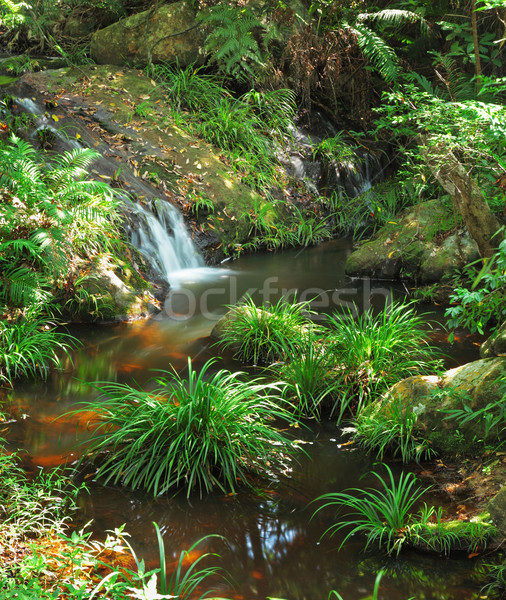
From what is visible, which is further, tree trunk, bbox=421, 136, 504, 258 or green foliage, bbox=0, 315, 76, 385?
tree trunk, bbox=421, 136, 504, 258

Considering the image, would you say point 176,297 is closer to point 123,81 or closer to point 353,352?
point 353,352

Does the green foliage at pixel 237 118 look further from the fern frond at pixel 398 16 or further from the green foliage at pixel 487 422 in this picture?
the green foliage at pixel 487 422

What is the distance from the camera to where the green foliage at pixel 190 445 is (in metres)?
3.46

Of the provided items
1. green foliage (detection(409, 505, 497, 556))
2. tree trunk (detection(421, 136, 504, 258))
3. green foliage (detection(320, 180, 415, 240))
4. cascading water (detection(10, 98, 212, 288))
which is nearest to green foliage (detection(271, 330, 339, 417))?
green foliage (detection(409, 505, 497, 556))

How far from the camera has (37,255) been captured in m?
5.34

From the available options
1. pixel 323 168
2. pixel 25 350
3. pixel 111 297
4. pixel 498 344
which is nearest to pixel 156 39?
Result: pixel 323 168

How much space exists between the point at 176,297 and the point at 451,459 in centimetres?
Result: 431

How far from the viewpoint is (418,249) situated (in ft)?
26.0

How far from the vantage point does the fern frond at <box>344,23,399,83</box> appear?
10.2 metres

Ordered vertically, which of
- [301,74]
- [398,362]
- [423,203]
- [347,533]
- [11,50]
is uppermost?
[11,50]

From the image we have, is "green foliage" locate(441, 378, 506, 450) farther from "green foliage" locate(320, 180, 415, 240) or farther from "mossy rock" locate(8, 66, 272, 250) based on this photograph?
"green foliage" locate(320, 180, 415, 240)

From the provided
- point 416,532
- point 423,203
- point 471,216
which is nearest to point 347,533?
point 416,532

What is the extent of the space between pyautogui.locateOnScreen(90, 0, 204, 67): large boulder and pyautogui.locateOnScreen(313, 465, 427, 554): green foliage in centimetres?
984

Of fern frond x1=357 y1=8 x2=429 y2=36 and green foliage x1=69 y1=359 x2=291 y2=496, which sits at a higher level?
fern frond x1=357 y1=8 x2=429 y2=36
